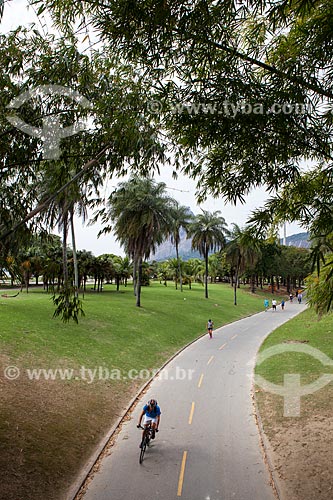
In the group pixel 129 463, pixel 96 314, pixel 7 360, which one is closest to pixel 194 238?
pixel 96 314

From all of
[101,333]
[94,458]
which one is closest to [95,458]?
[94,458]

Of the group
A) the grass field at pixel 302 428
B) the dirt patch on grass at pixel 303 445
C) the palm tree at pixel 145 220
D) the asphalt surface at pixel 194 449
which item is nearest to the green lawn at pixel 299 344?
the grass field at pixel 302 428

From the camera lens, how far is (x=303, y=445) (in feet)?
36.9

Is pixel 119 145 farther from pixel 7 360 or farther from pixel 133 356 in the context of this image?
pixel 133 356

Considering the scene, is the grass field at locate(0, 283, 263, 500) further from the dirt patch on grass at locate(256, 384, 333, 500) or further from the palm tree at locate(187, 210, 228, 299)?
the palm tree at locate(187, 210, 228, 299)

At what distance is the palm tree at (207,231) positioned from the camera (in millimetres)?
55562

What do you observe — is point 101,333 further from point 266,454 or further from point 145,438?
point 266,454

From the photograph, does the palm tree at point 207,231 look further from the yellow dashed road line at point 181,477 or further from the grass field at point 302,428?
the yellow dashed road line at point 181,477

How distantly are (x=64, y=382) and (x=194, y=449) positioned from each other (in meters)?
7.31

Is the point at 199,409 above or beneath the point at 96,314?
beneath

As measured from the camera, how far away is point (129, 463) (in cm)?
1044

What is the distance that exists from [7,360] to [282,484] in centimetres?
1251

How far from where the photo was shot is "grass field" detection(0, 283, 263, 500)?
10016mm

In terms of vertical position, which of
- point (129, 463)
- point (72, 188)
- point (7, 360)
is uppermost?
point (72, 188)
